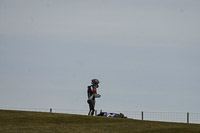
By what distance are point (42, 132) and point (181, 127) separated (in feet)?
29.4

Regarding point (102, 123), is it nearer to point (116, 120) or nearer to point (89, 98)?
point (116, 120)

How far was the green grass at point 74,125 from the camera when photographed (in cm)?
2859

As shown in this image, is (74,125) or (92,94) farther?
(92,94)

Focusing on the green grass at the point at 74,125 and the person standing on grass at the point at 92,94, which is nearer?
the green grass at the point at 74,125

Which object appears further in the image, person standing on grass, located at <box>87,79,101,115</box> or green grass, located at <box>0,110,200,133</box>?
person standing on grass, located at <box>87,79,101,115</box>

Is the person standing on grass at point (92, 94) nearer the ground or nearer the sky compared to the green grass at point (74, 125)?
nearer the sky

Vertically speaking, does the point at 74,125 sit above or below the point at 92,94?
below

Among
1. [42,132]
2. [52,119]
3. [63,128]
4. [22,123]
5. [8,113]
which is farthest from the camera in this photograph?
[8,113]

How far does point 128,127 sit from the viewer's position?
3038 centimetres

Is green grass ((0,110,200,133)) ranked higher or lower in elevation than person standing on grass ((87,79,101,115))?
lower

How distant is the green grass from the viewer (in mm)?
28594

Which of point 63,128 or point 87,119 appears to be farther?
point 87,119

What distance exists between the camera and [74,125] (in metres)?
31.0

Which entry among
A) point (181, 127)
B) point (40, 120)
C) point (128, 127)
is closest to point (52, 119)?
point (40, 120)
